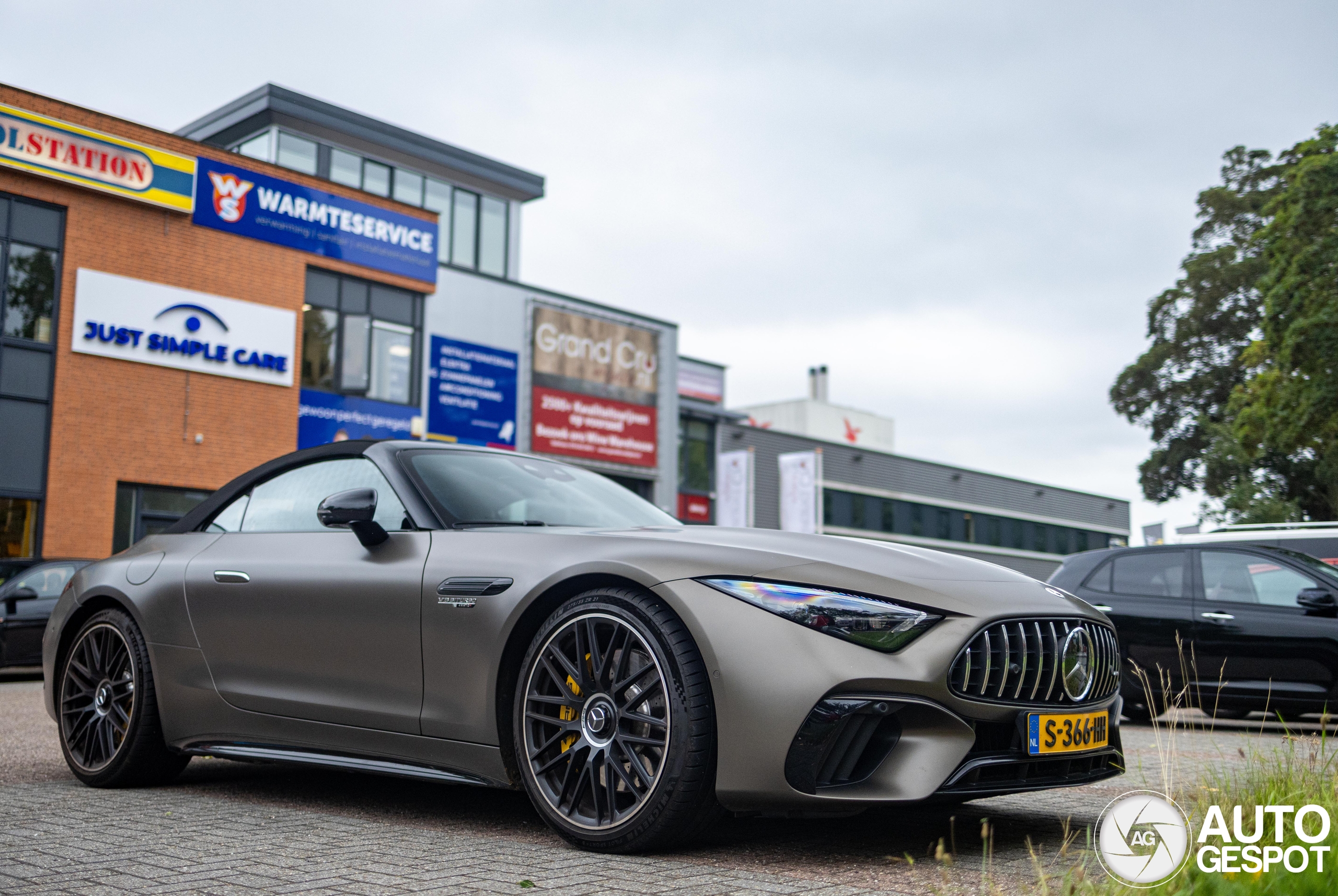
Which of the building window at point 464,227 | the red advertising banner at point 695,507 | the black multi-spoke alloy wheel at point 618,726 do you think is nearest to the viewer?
the black multi-spoke alloy wheel at point 618,726

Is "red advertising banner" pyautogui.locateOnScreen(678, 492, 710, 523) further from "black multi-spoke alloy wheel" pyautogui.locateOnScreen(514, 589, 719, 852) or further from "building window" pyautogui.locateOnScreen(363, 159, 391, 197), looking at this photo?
"black multi-spoke alloy wheel" pyautogui.locateOnScreen(514, 589, 719, 852)

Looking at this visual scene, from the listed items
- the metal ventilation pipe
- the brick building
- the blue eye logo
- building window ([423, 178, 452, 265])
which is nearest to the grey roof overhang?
building window ([423, 178, 452, 265])

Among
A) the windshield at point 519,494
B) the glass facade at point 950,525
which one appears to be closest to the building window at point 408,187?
the glass facade at point 950,525

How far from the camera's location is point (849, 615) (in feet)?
11.9

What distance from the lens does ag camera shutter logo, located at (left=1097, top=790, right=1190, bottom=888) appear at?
9.34ft

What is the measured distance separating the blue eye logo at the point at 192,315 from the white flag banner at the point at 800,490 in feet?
72.6

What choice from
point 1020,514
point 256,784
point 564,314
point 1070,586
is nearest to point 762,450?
point 564,314

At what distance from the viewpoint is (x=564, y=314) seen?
32.8 m

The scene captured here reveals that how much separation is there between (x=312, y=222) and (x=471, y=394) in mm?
5565

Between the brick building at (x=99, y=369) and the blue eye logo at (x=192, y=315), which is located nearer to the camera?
the brick building at (x=99, y=369)

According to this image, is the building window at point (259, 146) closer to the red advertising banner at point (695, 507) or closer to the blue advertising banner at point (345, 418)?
the blue advertising banner at point (345, 418)

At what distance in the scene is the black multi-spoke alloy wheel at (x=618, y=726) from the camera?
3.65 m

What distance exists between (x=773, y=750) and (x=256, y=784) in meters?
3.13

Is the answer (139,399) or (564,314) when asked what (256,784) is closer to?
(139,399)
